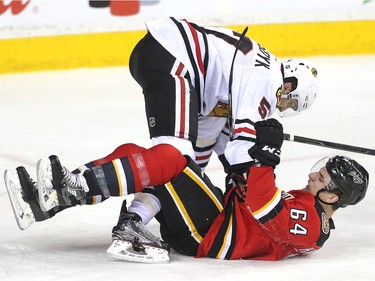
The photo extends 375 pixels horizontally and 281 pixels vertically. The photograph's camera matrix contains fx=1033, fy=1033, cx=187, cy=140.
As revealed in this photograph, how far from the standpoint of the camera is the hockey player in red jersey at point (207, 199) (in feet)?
10.2

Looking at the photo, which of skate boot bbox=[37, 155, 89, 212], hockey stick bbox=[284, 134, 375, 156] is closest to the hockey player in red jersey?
skate boot bbox=[37, 155, 89, 212]

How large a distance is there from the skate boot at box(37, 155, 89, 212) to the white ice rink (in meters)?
0.20

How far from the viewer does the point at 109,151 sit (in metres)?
5.11

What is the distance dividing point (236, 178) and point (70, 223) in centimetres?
77

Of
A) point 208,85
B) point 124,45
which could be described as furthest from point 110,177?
point 124,45

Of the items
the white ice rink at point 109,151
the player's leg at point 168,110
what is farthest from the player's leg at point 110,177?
the white ice rink at point 109,151

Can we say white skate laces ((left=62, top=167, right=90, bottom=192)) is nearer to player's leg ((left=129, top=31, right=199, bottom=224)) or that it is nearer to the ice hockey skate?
the ice hockey skate

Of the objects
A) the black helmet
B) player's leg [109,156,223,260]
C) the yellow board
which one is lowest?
the yellow board

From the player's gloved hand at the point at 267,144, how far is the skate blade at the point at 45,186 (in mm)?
620

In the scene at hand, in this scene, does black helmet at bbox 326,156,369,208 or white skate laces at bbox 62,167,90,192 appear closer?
white skate laces at bbox 62,167,90,192

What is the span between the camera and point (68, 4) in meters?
6.65

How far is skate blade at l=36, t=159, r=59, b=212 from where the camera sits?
10.00ft

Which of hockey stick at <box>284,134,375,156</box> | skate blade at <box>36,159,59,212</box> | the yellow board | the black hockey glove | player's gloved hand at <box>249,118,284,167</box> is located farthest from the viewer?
the yellow board

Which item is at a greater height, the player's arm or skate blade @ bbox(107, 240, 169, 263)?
the player's arm
